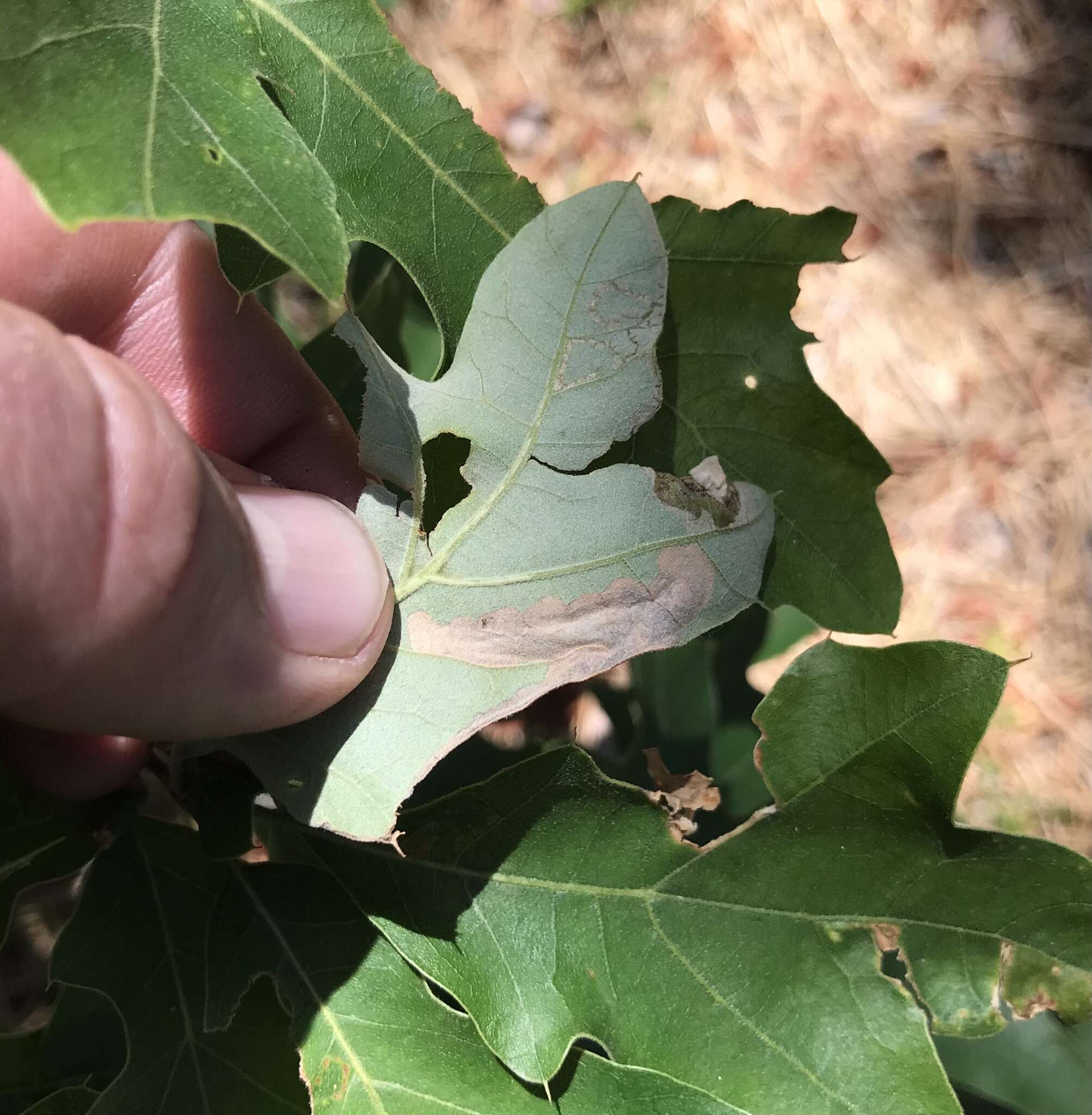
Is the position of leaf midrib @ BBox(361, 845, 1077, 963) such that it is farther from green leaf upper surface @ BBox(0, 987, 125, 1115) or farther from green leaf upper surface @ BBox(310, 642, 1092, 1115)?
green leaf upper surface @ BBox(0, 987, 125, 1115)

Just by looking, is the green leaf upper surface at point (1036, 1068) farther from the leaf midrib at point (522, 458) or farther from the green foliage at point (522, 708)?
the leaf midrib at point (522, 458)

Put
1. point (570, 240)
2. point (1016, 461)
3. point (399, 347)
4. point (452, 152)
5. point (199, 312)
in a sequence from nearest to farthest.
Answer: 1. point (570, 240)
2. point (452, 152)
3. point (199, 312)
4. point (399, 347)
5. point (1016, 461)

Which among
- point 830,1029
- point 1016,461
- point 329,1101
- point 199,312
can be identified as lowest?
point 1016,461

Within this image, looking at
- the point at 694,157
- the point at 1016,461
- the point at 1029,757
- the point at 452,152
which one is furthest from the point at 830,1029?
the point at 694,157

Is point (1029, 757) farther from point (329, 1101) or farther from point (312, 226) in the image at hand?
point (312, 226)

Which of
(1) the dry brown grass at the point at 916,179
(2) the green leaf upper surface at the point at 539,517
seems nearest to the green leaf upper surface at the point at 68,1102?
(2) the green leaf upper surface at the point at 539,517

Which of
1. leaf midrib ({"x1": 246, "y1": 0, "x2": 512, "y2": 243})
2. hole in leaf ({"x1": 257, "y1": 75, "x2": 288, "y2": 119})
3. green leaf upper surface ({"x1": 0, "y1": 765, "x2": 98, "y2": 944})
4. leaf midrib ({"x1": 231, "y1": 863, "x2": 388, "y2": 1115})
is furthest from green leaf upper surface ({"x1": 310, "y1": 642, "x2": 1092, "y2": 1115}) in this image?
hole in leaf ({"x1": 257, "y1": 75, "x2": 288, "y2": 119})

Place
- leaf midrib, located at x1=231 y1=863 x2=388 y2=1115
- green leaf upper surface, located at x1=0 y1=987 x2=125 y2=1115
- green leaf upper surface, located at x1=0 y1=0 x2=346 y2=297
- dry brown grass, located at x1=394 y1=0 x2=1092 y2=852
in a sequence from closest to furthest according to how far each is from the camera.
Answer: green leaf upper surface, located at x1=0 y1=0 x2=346 y2=297 → leaf midrib, located at x1=231 y1=863 x2=388 y2=1115 → green leaf upper surface, located at x1=0 y1=987 x2=125 y2=1115 → dry brown grass, located at x1=394 y1=0 x2=1092 y2=852
